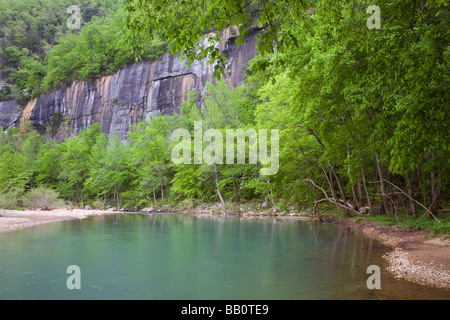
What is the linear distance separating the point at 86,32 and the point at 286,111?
192 feet

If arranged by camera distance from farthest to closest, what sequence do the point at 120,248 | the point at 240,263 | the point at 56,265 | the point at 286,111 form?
1. the point at 286,111
2. the point at 120,248
3. the point at 240,263
4. the point at 56,265

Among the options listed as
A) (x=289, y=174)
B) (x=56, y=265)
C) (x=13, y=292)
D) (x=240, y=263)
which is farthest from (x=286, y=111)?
(x=13, y=292)

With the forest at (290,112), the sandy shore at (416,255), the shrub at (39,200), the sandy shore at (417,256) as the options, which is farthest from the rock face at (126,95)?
the sandy shore at (417,256)

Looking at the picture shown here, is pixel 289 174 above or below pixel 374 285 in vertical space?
above

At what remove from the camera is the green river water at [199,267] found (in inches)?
249

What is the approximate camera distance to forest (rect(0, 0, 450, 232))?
4.41 m

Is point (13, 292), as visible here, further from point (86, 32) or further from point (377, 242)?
point (86, 32)

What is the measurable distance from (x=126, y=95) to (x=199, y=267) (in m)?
49.7

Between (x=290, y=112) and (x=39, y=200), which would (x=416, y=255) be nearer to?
(x=290, y=112)

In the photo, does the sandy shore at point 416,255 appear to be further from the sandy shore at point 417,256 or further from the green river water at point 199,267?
the green river water at point 199,267

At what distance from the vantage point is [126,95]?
53562 millimetres

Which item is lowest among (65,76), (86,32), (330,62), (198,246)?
(198,246)

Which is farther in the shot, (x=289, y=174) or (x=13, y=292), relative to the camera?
(x=289, y=174)
